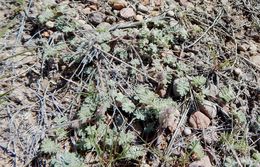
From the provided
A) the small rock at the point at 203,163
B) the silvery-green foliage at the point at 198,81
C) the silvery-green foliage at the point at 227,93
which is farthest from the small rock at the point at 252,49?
the small rock at the point at 203,163

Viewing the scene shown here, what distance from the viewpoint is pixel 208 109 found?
2.24 metres

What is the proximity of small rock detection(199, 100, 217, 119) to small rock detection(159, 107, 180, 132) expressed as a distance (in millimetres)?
149

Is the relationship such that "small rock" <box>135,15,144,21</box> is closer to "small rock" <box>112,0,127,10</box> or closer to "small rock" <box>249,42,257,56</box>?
"small rock" <box>112,0,127,10</box>

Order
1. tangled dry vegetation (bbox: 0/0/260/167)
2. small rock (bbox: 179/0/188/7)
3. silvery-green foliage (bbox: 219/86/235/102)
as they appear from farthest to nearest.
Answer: small rock (bbox: 179/0/188/7), silvery-green foliage (bbox: 219/86/235/102), tangled dry vegetation (bbox: 0/0/260/167)

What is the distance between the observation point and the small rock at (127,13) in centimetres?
257

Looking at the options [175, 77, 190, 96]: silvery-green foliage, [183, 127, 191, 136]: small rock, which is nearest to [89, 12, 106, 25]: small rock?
[175, 77, 190, 96]: silvery-green foliage

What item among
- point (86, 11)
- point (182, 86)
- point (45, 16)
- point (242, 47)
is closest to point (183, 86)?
point (182, 86)

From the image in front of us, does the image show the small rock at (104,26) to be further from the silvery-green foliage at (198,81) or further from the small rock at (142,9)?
the silvery-green foliage at (198,81)

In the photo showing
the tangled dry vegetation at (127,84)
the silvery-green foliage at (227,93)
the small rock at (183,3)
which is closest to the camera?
the tangled dry vegetation at (127,84)

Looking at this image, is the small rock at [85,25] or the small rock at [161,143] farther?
the small rock at [85,25]

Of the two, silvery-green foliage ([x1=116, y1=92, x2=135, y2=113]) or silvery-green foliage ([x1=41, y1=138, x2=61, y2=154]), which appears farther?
silvery-green foliage ([x1=116, y1=92, x2=135, y2=113])

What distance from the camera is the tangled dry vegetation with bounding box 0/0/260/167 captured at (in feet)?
6.79

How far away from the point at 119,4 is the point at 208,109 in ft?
3.10

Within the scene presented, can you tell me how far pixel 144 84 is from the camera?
2305mm
